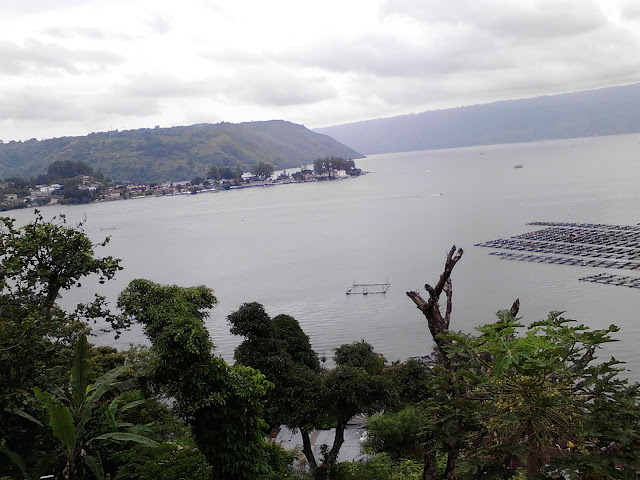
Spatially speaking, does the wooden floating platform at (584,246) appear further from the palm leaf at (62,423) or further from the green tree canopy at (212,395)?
the palm leaf at (62,423)

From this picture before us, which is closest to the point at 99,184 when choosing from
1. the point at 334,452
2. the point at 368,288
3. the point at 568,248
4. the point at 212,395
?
the point at 368,288

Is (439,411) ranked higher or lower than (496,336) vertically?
lower

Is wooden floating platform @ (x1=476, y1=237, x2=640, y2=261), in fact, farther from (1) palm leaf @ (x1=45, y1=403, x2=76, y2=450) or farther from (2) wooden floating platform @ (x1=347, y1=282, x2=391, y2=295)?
(1) palm leaf @ (x1=45, y1=403, x2=76, y2=450)

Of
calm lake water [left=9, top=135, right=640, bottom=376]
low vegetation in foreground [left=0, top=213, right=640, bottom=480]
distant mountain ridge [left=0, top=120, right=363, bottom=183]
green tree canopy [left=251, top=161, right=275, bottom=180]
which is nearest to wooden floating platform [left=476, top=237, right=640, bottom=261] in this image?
calm lake water [left=9, top=135, right=640, bottom=376]

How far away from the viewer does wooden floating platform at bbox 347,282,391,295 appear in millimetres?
27781

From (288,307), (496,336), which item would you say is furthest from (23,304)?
(288,307)

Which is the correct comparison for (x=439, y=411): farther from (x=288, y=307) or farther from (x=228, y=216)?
(x=228, y=216)

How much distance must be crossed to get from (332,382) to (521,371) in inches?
242

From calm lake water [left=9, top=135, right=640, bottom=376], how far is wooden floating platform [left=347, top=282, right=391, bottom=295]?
511mm

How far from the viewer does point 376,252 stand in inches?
1497

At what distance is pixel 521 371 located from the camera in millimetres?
3391

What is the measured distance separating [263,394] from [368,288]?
72.2 feet

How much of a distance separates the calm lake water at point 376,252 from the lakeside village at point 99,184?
9.65m

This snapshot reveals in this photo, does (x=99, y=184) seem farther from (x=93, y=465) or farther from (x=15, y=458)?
(x=93, y=465)
